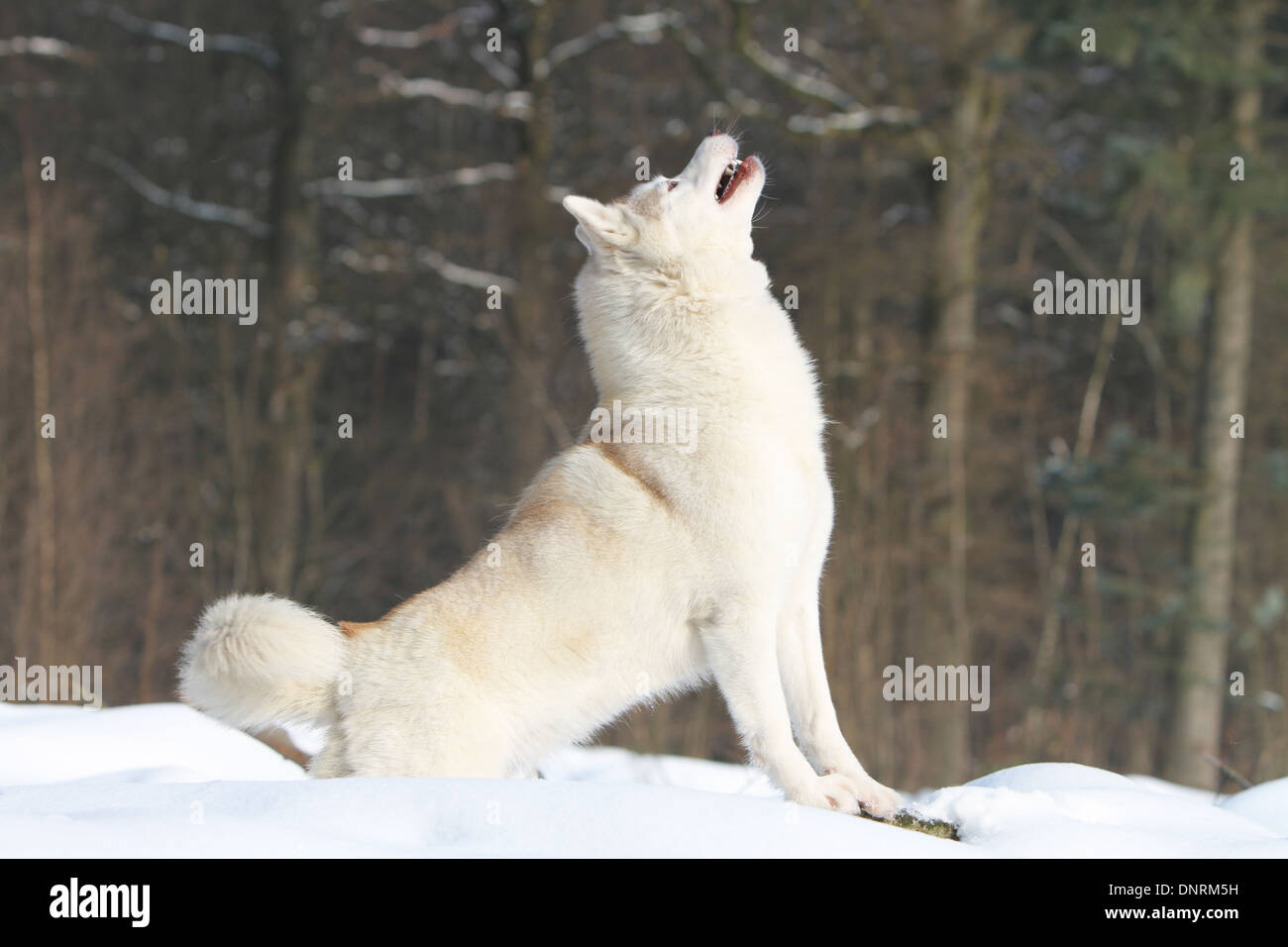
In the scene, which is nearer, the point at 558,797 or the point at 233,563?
the point at 558,797

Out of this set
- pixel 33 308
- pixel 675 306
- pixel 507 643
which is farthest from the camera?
pixel 33 308

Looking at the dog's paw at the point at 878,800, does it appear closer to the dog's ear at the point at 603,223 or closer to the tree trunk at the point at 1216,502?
the dog's ear at the point at 603,223

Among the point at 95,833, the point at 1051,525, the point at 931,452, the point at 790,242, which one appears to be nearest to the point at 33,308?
the point at 790,242

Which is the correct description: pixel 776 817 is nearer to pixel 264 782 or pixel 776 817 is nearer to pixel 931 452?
pixel 264 782

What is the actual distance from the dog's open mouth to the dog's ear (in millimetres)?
308

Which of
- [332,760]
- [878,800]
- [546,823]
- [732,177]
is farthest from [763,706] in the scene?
[732,177]

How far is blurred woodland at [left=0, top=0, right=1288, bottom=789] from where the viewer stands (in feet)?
40.1

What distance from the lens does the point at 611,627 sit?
380 cm

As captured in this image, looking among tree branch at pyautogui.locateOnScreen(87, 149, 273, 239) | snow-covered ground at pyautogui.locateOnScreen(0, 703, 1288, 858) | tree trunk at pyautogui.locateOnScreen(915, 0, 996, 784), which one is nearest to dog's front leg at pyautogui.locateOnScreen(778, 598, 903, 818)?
snow-covered ground at pyautogui.locateOnScreen(0, 703, 1288, 858)

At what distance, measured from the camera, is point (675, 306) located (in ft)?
14.0

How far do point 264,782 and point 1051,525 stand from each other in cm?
1658

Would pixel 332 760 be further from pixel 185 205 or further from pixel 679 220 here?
pixel 185 205

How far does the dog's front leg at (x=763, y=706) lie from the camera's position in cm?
362

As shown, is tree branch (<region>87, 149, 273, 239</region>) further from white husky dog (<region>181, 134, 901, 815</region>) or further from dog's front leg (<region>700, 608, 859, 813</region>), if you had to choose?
dog's front leg (<region>700, 608, 859, 813</region>)
